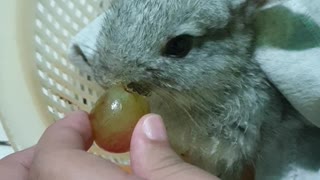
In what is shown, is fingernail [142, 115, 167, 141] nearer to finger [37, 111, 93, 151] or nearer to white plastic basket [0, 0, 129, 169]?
finger [37, 111, 93, 151]

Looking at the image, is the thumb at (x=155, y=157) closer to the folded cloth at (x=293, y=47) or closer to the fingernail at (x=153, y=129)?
the fingernail at (x=153, y=129)

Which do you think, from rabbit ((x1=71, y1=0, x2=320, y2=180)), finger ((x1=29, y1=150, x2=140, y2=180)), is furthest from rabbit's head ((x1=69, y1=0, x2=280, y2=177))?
finger ((x1=29, y1=150, x2=140, y2=180))

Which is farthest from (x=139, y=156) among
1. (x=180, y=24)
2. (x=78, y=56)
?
(x=78, y=56)

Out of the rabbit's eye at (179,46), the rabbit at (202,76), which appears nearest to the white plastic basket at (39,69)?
the rabbit at (202,76)

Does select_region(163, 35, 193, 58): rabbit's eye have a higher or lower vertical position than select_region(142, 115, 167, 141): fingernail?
higher

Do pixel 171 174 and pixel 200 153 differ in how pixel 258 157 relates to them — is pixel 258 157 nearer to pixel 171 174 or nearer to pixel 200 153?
pixel 200 153
